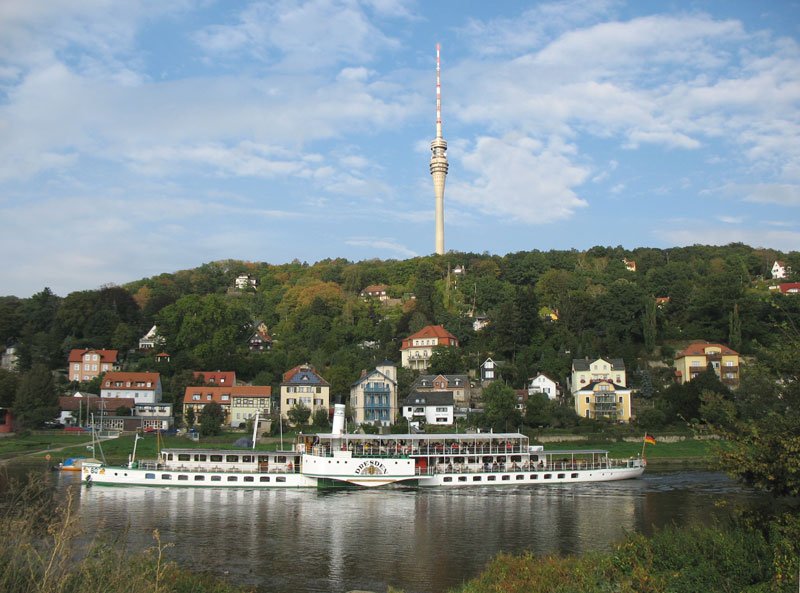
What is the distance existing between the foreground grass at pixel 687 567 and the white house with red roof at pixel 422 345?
191 ft

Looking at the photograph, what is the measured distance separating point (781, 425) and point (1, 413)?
65.5 metres

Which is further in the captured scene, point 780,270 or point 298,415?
point 780,270

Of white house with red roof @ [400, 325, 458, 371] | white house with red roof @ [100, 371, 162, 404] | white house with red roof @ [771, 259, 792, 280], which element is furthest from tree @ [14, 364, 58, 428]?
white house with red roof @ [771, 259, 792, 280]

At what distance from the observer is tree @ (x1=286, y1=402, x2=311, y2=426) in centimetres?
6462

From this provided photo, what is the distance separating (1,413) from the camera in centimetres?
6444

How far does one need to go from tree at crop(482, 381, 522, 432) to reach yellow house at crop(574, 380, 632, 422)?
9.51 metres

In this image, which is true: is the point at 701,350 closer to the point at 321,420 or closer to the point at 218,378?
the point at 321,420

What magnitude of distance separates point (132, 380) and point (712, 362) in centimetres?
5898

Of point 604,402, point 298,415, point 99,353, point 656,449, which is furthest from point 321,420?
point 99,353

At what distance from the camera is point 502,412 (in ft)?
197

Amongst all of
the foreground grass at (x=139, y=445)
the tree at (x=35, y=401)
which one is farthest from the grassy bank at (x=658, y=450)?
the tree at (x=35, y=401)

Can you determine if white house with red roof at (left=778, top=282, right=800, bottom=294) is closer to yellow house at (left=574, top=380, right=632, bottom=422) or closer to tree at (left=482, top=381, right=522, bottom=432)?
yellow house at (left=574, top=380, right=632, bottom=422)

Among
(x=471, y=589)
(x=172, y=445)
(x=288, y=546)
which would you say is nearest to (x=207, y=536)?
(x=288, y=546)

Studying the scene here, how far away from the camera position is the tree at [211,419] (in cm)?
6253
